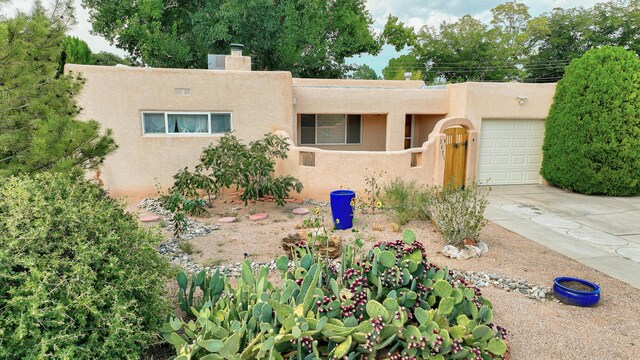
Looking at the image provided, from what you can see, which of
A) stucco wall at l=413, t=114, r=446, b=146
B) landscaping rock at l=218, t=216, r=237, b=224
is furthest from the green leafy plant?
stucco wall at l=413, t=114, r=446, b=146

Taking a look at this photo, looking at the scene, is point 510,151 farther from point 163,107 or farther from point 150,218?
point 150,218

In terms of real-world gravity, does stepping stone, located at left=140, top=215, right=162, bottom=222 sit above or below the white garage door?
below

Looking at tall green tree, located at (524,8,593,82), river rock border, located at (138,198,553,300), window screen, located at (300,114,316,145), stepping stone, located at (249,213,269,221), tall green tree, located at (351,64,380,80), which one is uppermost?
tall green tree, located at (524,8,593,82)

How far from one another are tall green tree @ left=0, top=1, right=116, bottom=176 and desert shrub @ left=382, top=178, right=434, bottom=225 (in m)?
6.00

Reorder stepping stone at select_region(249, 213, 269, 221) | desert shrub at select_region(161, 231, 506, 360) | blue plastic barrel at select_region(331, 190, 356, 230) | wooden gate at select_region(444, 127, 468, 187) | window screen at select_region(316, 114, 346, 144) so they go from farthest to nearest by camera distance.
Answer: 1. window screen at select_region(316, 114, 346, 144)
2. wooden gate at select_region(444, 127, 468, 187)
3. stepping stone at select_region(249, 213, 269, 221)
4. blue plastic barrel at select_region(331, 190, 356, 230)
5. desert shrub at select_region(161, 231, 506, 360)

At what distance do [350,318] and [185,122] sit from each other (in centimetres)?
915

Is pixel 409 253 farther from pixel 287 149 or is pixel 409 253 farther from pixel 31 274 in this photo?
pixel 287 149

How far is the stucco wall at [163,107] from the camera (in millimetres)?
10320

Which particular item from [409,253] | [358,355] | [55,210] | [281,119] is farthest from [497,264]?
[281,119]

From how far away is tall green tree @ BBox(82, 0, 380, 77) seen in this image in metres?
21.8

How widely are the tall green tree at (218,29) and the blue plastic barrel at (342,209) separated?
1663 cm

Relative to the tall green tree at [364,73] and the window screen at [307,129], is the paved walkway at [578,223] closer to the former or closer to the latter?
the window screen at [307,129]

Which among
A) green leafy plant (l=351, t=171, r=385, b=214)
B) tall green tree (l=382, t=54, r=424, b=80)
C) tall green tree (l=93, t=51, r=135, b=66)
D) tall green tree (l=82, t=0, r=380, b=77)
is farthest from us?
tall green tree (l=382, t=54, r=424, b=80)

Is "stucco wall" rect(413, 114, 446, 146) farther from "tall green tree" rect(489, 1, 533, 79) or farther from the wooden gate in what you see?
"tall green tree" rect(489, 1, 533, 79)
